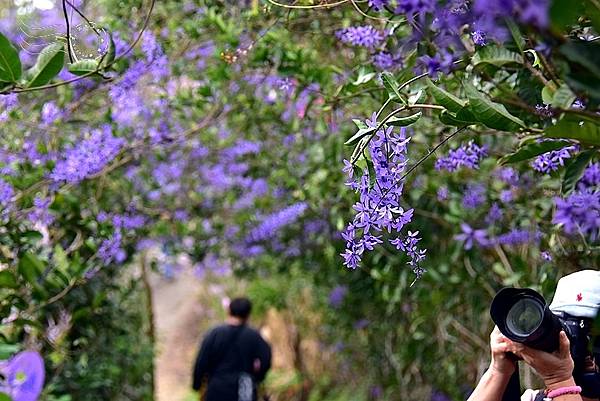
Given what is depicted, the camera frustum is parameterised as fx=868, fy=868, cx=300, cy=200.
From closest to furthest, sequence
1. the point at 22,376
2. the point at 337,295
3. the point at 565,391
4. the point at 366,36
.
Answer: the point at 565,391
the point at 366,36
the point at 22,376
the point at 337,295

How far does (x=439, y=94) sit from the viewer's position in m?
1.60

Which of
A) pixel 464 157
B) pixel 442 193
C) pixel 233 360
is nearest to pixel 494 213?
pixel 442 193

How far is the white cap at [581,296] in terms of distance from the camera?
1.81 meters

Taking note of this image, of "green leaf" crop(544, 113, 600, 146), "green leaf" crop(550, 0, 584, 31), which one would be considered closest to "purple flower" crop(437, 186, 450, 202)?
"green leaf" crop(544, 113, 600, 146)

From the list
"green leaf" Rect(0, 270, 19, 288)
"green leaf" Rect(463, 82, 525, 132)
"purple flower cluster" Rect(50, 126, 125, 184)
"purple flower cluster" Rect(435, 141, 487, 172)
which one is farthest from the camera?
"purple flower cluster" Rect(50, 126, 125, 184)

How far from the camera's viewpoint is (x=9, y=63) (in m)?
1.92

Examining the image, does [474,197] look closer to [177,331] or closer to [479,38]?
[479,38]

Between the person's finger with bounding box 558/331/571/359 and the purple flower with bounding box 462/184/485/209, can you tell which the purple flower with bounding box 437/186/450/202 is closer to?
the purple flower with bounding box 462/184/485/209

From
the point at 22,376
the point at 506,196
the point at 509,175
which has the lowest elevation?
the point at 506,196

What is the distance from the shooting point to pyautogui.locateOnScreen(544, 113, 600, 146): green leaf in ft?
4.02

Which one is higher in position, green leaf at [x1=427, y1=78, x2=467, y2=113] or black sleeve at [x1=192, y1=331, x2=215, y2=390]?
green leaf at [x1=427, y1=78, x2=467, y2=113]

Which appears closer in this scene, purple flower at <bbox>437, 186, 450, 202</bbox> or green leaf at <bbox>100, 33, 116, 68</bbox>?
green leaf at <bbox>100, 33, 116, 68</bbox>

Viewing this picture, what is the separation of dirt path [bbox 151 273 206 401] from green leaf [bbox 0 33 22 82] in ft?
19.7

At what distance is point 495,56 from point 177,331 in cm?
898
